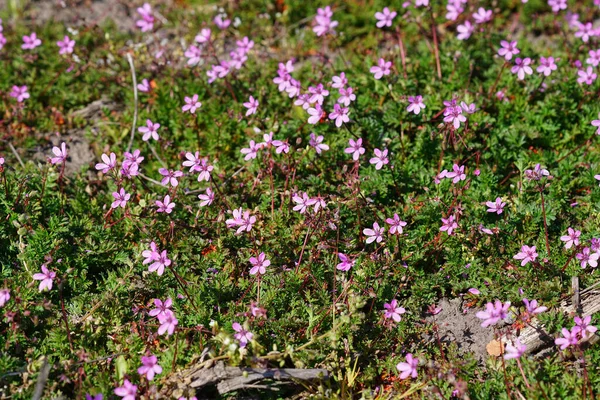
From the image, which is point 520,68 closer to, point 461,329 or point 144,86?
point 461,329

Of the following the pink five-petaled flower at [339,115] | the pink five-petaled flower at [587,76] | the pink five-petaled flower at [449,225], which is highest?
the pink five-petaled flower at [587,76]

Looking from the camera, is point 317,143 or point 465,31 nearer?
point 317,143

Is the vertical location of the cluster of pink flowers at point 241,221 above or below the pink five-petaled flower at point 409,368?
above

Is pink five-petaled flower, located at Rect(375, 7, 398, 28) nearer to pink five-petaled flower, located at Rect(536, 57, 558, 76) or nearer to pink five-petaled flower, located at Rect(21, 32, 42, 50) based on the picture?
pink five-petaled flower, located at Rect(536, 57, 558, 76)

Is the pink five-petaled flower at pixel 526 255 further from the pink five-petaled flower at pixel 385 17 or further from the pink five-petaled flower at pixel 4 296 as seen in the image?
the pink five-petaled flower at pixel 4 296

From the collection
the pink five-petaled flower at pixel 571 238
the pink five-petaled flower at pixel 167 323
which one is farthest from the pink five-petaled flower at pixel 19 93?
the pink five-petaled flower at pixel 571 238

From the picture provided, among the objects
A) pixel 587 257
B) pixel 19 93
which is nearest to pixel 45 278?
pixel 19 93

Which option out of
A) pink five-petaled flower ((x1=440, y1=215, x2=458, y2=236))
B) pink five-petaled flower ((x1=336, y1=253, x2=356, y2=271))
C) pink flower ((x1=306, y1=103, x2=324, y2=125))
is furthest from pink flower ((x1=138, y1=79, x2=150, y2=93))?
pink five-petaled flower ((x1=440, y1=215, x2=458, y2=236))
